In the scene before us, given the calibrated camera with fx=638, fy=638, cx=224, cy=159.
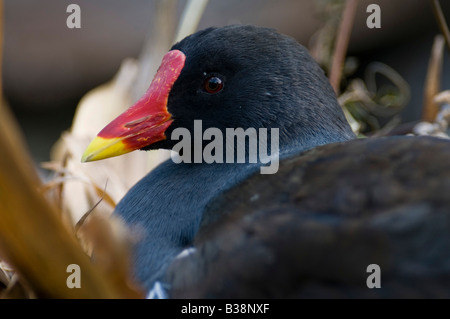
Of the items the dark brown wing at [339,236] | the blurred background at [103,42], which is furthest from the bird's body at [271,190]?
the blurred background at [103,42]

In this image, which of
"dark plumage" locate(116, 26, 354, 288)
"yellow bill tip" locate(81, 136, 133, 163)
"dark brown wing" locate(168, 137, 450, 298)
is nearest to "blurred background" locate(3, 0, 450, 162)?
"dark plumage" locate(116, 26, 354, 288)

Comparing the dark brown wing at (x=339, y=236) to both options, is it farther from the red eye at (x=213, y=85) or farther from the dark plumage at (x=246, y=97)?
the red eye at (x=213, y=85)

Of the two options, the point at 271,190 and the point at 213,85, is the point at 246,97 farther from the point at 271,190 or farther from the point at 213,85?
the point at 271,190

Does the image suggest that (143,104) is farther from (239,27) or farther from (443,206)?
(443,206)

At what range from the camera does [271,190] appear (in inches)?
58.0

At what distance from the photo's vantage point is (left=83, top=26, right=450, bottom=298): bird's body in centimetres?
126

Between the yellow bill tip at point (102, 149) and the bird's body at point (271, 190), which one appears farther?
the yellow bill tip at point (102, 149)

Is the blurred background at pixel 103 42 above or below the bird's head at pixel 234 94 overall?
above

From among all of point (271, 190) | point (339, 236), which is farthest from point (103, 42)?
point (339, 236)

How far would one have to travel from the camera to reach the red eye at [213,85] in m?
1.93

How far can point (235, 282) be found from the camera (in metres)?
1.29

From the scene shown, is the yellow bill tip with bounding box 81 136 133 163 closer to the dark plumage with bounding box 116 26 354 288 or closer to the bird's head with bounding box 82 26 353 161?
the bird's head with bounding box 82 26 353 161

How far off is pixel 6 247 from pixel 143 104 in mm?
855

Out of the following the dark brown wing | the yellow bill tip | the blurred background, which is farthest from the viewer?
the blurred background
